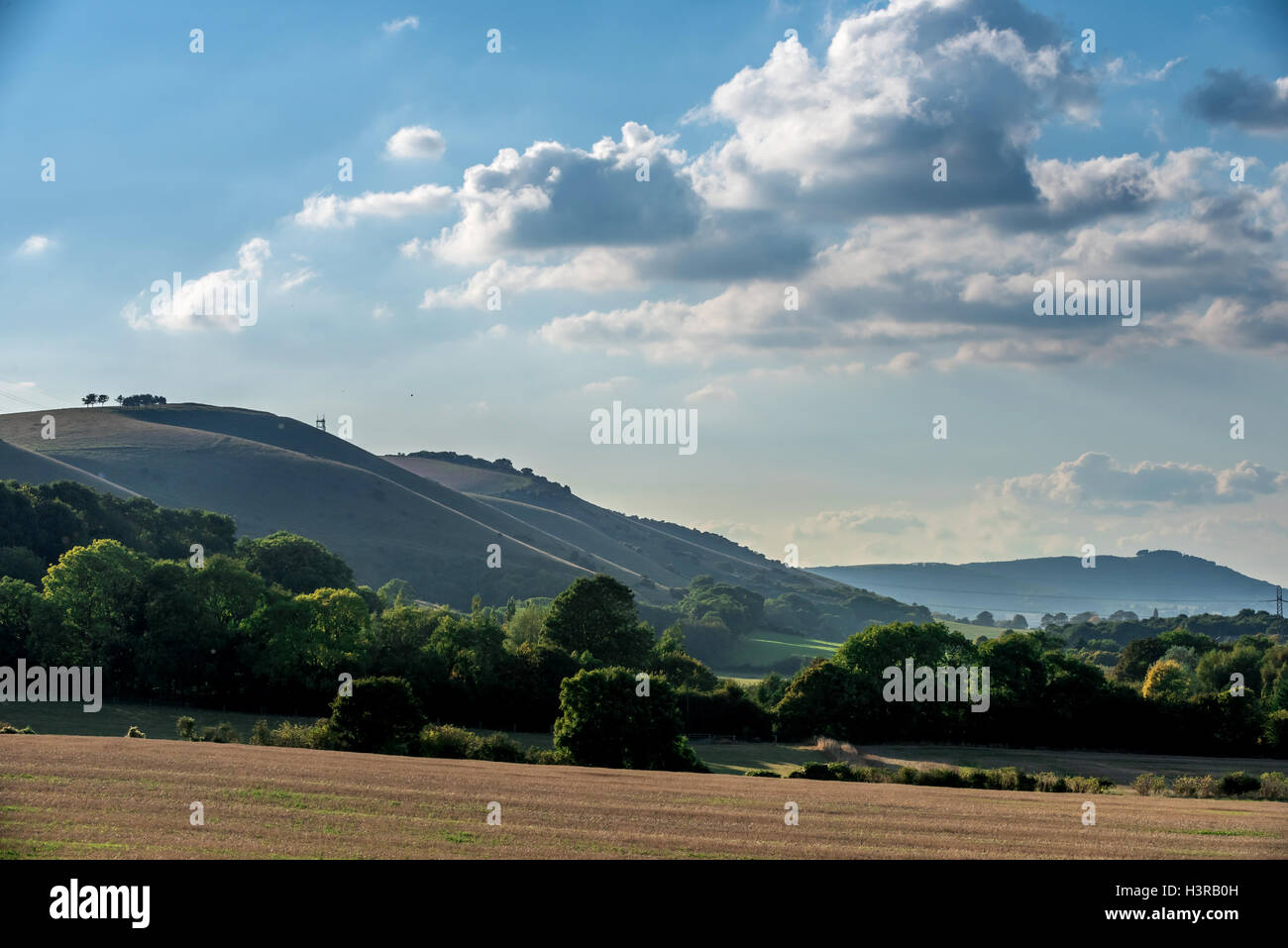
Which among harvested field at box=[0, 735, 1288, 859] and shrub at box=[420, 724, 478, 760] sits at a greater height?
harvested field at box=[0, 735, 1288, 859]

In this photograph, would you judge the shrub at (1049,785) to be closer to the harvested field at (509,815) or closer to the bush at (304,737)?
the harvested field at (509,815)

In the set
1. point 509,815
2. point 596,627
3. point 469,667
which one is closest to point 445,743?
point 469,667

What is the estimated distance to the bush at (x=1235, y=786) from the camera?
54.9 metres

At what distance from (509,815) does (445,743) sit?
2858cm

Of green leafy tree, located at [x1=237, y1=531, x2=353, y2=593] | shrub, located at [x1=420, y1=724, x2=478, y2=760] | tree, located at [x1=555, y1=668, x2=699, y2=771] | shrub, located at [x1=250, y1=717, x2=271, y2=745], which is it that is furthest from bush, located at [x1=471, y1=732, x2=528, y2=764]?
green leafy tree, located at [x1=237, y1=531, x2=353, y2=593]

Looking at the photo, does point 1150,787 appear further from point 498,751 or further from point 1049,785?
point 498,751

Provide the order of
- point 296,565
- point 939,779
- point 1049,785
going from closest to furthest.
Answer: point 1049,785 → point 939,779 → point 296,565

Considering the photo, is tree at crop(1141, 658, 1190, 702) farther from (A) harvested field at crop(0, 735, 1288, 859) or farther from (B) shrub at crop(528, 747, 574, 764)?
(B) shrub at crop(528, 747, 574, 764)

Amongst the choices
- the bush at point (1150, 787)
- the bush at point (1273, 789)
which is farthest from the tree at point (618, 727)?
the bush at point (1273, 789)

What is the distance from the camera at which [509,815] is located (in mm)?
33281

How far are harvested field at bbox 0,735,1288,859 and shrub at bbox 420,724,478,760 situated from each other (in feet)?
28.6

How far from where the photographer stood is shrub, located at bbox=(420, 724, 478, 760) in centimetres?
5938
